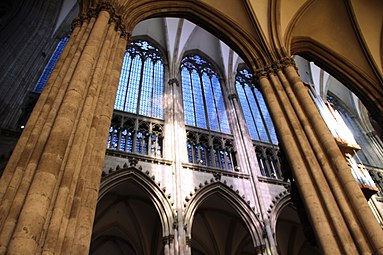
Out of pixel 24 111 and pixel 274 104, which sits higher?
pixel 24 111

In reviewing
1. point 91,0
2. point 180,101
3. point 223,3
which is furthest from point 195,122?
point 91,0

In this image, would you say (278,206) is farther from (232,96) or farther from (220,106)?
(232,96)

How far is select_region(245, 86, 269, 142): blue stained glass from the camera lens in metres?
14.0

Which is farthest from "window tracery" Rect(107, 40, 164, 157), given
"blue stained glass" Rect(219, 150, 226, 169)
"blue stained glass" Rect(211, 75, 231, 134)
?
"blue stained glass" Rect(211, 75, 231, 134)

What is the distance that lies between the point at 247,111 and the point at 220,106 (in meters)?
1.39

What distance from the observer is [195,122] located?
13078 mm

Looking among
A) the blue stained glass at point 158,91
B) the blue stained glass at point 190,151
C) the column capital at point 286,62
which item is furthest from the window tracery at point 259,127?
the column capital at point 286,62

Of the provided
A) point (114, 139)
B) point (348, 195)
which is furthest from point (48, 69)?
point (348, 195)

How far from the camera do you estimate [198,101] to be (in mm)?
14148

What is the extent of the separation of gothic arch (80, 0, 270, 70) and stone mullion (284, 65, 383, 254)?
6.91 ft

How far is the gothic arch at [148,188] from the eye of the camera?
29.6 ft

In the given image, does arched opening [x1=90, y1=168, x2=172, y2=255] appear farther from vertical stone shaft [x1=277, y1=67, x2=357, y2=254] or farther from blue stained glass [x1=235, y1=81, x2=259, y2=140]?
vertical stone shaft [x1=277, y1=67, x2=357, y2=254]

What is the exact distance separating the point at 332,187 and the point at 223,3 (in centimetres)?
576

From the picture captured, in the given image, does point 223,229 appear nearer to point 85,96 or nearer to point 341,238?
point 341,238
